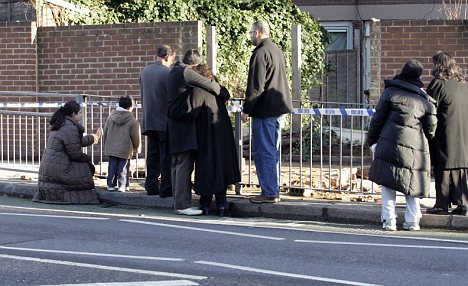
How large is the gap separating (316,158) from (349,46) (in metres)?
13.4

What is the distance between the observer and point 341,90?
24.6 metres

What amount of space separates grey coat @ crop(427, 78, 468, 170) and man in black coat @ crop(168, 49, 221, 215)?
8.45 ft

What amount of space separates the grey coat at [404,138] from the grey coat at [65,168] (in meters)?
4.14

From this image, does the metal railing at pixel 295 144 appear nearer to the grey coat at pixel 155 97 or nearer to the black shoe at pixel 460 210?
the grey coat at pixel 155 97

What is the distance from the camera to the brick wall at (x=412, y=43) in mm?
14727

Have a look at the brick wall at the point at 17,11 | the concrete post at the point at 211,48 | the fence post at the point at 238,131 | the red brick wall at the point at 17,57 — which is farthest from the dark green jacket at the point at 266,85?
the brick wall at the point at 17,11

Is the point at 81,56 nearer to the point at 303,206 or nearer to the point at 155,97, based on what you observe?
the point at 155,97

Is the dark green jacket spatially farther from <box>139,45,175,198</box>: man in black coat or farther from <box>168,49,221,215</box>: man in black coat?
<box>139,45,175,198</box>: man in black coat

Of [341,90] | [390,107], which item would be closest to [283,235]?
[390,107]

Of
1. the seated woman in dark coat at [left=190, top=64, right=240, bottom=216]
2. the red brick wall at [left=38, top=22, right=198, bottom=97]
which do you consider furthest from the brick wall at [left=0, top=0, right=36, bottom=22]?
the seated woman in dark coat at [left=190, top=64, right=240, bottom=216]

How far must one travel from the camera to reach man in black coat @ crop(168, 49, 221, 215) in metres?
10.9

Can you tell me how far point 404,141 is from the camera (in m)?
9.93

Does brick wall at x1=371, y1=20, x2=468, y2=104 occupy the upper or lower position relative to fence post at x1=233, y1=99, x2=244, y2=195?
upper

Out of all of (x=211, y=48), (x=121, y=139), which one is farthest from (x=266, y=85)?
(x=211, y=48)
